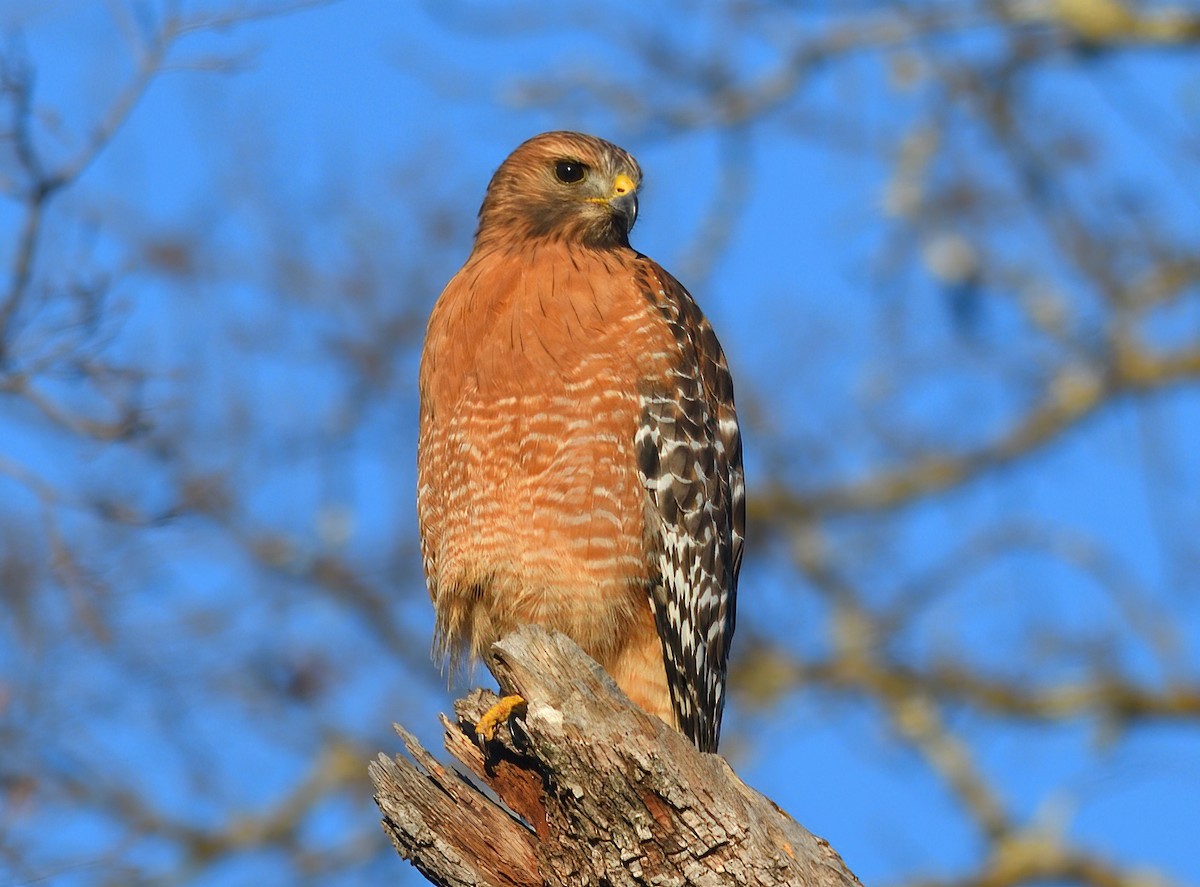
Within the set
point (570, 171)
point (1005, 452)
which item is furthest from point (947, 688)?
point (570, 171)

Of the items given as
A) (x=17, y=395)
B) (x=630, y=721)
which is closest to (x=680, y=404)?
(x=630, y=721)

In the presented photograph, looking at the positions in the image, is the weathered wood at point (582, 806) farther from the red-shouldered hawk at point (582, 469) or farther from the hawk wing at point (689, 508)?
the hawk wing at point (689, 508)

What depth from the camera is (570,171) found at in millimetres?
6109

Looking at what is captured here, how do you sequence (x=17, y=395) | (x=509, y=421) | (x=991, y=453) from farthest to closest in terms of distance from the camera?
1. (x=991, y=453)
2. (x=17, y=395)
3. (x=509, y=421)

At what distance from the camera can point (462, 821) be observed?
14.1 feet

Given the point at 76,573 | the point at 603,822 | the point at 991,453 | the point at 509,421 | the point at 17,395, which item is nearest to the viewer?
the point at 603,822

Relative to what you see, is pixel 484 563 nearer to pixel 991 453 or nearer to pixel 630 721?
pixel 630 721

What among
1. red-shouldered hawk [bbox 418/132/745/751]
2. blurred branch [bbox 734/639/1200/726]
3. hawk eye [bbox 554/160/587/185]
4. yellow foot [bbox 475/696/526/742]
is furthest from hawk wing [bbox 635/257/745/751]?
blurred branch [bbox 734/639/1200/726]

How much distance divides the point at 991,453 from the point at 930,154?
261 cm

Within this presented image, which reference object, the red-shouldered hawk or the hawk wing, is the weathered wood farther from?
the hawk wing

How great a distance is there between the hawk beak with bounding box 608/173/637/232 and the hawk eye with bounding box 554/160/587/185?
0.15 m

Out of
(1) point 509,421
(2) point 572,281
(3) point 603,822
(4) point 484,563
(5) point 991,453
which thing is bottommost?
(3) point 603,822

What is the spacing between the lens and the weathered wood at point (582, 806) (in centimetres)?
409

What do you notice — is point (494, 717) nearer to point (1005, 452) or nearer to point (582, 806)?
point (582, 806)
